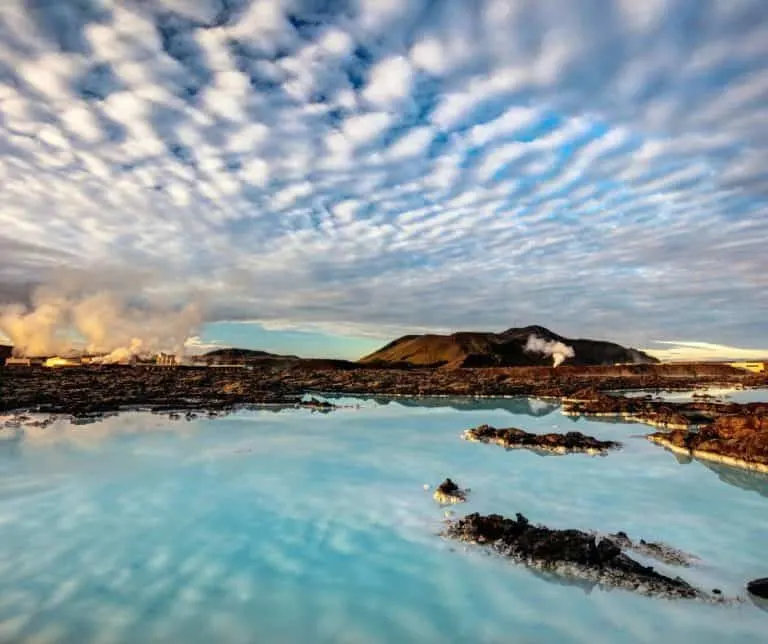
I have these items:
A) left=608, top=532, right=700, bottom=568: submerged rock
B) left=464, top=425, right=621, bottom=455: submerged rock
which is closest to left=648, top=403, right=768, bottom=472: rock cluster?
left=464, top=425, right=621, bottom=455: submerged rock

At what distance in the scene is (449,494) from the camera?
39.4ft

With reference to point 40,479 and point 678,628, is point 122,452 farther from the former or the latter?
point 678,628

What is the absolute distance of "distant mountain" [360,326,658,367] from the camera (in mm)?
144125

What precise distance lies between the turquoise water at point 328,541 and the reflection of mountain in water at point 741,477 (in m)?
0.11

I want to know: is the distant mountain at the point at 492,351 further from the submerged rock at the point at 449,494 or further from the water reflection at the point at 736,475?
the submerged rock at the point at 449,494

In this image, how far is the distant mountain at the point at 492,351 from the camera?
473 ft

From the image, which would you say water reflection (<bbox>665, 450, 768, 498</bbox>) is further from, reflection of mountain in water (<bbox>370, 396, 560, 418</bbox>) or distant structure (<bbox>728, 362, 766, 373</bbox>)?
distant structure (<bbox>728, 362, 766, 373</bbox>)

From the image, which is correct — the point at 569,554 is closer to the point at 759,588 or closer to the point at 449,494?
the point at 759,588

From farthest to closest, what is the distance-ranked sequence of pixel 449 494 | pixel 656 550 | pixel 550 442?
pixel 550 442, pixel 449 494, pixel 656 550

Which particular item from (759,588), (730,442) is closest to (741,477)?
(730,442)

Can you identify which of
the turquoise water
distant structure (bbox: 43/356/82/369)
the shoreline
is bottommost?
the turquoise water

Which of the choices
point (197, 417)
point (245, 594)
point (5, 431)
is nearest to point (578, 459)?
point (245, 594)

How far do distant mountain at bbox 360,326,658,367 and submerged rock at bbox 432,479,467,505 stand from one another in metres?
113

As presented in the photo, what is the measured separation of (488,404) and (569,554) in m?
29.1
